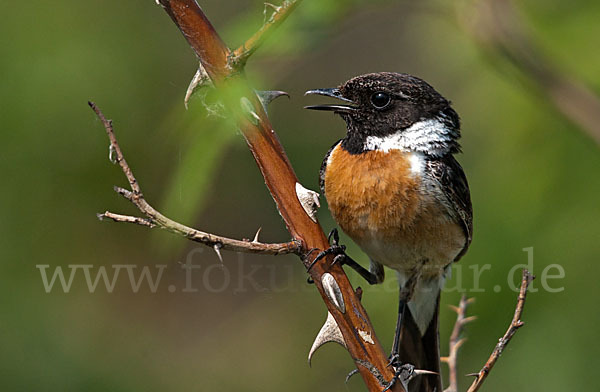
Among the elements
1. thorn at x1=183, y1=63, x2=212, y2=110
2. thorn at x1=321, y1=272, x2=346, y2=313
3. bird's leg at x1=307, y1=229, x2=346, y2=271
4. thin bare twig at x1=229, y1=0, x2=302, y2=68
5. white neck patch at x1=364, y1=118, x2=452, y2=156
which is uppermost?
thorn at x1=183, y1=63, x2=212, y2=110

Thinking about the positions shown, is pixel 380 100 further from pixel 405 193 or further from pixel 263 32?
pixel 263 32

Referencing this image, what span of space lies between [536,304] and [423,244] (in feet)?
1.81

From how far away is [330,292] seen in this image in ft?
7.39

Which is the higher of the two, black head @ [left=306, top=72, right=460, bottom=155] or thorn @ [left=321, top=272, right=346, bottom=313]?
black head @ [left=306, top=72, right=460, bottom=155]

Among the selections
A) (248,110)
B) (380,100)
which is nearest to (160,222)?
(248,110)

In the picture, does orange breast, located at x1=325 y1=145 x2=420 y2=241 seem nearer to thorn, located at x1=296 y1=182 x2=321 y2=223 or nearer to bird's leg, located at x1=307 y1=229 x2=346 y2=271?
bird's leg, located at x1=307 y1=229 x2=346 y2=271

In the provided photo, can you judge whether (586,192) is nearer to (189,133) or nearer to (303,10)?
(303,10)

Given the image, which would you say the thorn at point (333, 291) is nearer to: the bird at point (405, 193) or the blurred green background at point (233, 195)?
the blurred green background at point (233, 195)

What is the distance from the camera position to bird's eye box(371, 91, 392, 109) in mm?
3598

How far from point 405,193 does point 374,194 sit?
0.14 meters

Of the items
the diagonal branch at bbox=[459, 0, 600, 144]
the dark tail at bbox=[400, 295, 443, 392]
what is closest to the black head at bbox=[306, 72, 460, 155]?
the diagonal branch at bbox=[459, 0, 600, 144]

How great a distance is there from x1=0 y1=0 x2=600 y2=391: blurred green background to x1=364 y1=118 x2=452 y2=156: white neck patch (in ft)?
0.58

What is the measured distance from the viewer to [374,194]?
11.2 ft

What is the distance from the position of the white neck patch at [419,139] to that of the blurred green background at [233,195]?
176 millimetres
